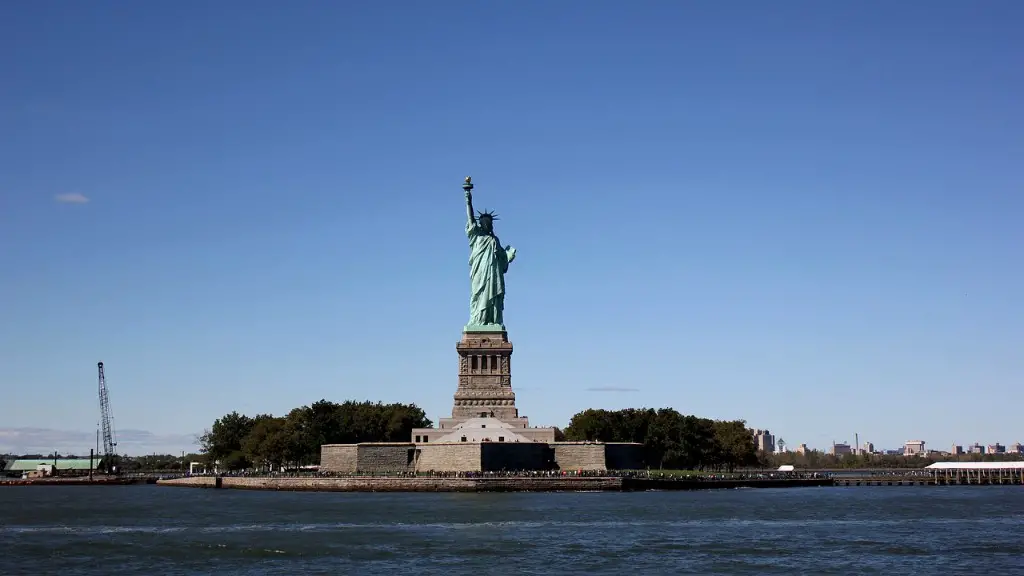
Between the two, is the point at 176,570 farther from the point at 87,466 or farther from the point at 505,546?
the point at 87,466

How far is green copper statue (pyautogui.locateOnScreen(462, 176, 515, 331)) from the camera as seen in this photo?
10900 cm

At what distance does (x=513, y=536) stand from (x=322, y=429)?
6226 cm

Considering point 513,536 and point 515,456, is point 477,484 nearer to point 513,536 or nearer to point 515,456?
point 515,456

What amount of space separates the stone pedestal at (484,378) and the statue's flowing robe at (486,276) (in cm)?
234

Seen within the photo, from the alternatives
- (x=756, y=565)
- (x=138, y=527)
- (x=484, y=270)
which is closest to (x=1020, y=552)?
(x=756, y=565)

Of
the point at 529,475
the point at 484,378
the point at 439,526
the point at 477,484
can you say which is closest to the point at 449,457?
the point at 477,484

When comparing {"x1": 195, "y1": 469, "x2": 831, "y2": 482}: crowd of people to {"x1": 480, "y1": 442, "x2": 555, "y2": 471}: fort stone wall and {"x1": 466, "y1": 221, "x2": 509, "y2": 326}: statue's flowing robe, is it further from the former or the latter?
{"x1": 466, "y1": 221, "x2": 509, "y2": 326}: statue's flowing robe

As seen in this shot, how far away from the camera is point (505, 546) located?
51.6 m

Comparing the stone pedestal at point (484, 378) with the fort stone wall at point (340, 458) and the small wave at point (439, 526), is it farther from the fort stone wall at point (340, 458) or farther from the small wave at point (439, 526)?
the small wave at point (439, 526)

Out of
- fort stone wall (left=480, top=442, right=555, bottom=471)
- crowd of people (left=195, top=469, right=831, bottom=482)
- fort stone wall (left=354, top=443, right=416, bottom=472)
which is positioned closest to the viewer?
crowd of people (left=195, top=469, right=831, bottom=482)

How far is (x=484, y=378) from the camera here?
106 meters

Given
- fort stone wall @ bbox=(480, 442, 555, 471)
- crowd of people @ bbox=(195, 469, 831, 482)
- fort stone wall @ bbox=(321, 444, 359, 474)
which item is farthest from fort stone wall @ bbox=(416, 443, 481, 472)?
fort stone wall @ bbox=(321, 444, 359, 474)

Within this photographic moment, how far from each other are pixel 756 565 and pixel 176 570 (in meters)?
22.0

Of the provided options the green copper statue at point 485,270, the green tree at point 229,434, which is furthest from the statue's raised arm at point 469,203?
the green tree at point 229,434
